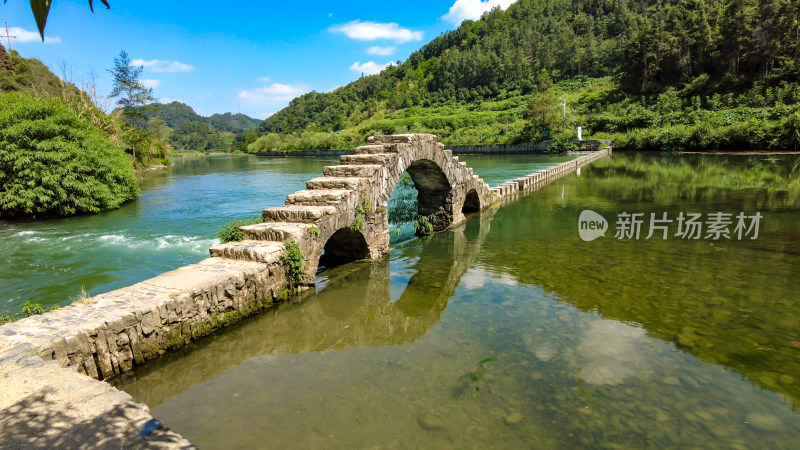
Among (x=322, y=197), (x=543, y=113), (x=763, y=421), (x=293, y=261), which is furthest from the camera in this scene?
(x=543, y=113)

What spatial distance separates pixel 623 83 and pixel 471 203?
68.4m

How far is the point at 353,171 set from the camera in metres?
9.16

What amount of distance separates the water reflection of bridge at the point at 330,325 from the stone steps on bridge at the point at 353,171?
1.91 m

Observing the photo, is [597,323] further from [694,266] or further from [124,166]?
[124,166]

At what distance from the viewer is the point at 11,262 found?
10.4 m

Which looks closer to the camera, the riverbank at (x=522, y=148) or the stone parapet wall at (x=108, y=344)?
the stone parapet wall at (x=108, y=344)

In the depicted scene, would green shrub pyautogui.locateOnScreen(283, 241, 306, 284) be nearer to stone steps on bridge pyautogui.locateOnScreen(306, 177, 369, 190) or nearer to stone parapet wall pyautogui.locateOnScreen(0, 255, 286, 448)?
stone parapet wall pyautogui.locateOnScreen(0, 255, 286, 448)

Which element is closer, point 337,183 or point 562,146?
point 337,183

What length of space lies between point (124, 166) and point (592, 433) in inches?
867

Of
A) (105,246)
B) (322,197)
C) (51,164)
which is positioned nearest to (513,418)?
(322,197)

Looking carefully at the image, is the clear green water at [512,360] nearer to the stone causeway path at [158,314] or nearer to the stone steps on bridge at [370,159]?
the stone causeway path at [158,314]

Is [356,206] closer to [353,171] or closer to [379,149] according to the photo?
[353,171]

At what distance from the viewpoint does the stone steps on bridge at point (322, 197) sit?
7961 millimetres

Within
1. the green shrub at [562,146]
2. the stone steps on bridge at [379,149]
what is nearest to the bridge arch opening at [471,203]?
the stone steps on bridge at [379,149]
